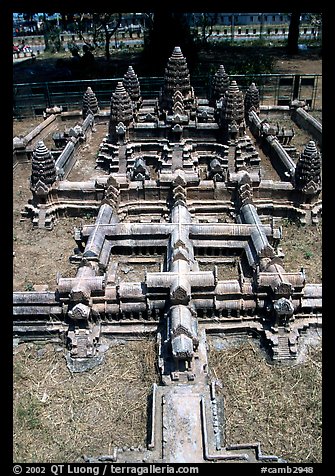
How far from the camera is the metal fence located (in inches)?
2299

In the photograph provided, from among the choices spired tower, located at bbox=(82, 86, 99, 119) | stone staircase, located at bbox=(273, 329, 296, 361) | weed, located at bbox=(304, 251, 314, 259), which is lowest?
stone staircase, located at bbox=(273, 329, 296, 361)

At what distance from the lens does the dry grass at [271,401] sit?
16.7m

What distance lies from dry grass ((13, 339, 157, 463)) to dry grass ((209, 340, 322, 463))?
3.41m

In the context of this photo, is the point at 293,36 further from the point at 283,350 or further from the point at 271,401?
the point at 271,401

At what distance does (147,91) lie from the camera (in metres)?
63.9

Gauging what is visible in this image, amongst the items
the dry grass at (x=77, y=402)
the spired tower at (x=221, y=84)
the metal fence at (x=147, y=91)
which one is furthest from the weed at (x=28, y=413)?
the metal fence at (x=147, y=91)

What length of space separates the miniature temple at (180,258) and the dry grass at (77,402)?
736mm

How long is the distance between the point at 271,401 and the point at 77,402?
8051mm

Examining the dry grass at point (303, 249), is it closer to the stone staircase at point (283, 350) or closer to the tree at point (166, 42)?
the stone staircase at point (283, 350)

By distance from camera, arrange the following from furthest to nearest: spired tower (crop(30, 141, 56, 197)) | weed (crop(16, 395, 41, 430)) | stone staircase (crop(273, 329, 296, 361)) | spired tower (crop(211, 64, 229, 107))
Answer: spired tower (crop(211, 64, 229, 107))
spired tower (crop(30, 141, 56, 197))
stone staircase (crop(273, 329, 296, 361))
weed (crop(16, 395, 41, 430))

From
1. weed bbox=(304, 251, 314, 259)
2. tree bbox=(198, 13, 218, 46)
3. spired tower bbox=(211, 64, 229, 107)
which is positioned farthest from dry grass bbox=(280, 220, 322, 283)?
tree bbox=(198, 13, 218, 46)

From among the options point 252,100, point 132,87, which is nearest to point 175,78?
point 132,87

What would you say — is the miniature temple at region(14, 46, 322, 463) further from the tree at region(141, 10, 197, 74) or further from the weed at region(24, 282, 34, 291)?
the tree at region(141, 10, 197, 74)

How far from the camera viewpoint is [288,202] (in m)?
32.4
